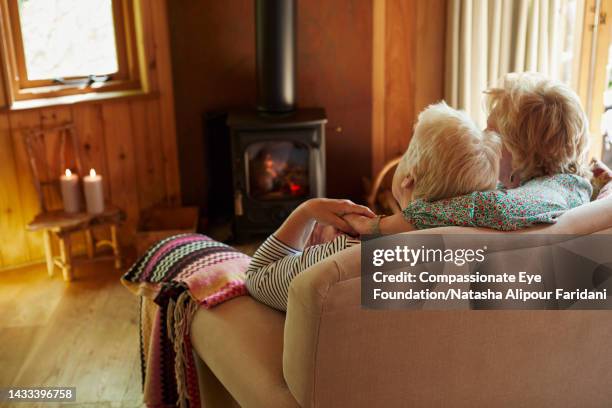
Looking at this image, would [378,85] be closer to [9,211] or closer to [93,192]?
[93,192]

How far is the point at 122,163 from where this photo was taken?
12.6ft

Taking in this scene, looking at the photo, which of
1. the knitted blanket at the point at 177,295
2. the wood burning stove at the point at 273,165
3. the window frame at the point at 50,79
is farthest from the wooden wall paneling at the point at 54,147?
the knitted blanket at the point at 177,295

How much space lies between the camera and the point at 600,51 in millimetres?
3344

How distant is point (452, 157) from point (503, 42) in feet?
6.73

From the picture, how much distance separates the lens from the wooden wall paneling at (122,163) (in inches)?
148

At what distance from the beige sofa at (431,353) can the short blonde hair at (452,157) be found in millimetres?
181

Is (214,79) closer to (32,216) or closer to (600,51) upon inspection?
(32,216)

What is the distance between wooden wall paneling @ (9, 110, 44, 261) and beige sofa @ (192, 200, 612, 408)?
2.26 metres

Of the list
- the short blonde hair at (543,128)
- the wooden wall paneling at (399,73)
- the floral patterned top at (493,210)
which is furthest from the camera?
the wooden wall paneling at (399,73)

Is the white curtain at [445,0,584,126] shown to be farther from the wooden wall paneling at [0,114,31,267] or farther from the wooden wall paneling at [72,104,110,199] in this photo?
the wooden wall paneling at [0,114,31,267]

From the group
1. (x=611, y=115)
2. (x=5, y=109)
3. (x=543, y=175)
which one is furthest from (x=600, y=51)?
(x=5, y=109)

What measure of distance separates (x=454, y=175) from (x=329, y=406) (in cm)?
→ 60

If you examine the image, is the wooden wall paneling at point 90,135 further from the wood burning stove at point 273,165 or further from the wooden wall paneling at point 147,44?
the wood burning stove at point 273,165

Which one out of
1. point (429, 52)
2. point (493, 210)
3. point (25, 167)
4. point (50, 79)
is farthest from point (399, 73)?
point (493, 210)
